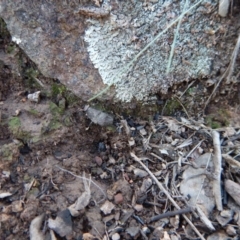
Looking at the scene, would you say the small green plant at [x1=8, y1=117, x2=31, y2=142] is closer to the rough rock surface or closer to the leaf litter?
the leaf litter

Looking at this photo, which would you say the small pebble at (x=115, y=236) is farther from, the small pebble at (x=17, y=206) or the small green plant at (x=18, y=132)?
the small green plant at (x=18, y=132)

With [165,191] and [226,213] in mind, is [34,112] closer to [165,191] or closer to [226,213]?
[165,191]

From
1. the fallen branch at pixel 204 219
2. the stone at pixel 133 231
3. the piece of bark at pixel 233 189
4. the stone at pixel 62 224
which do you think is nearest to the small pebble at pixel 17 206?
the stone at pixel 62 224

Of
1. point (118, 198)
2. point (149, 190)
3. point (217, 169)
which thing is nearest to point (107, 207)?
point (118, 198)

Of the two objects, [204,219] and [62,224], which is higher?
[62,224]

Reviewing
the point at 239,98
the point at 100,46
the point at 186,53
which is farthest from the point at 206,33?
the point at 100,46

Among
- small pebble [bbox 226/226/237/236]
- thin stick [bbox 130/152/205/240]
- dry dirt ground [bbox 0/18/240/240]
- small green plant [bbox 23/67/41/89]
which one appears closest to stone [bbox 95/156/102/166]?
dry dirt ground [bbox 0/18/240/240]
